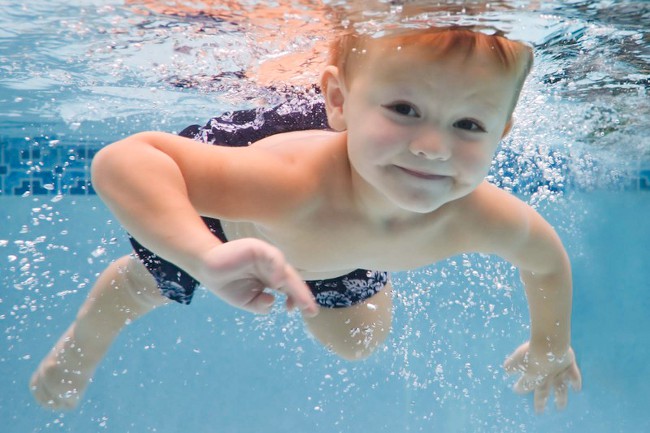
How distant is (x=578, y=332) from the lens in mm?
11016

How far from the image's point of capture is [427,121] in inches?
109

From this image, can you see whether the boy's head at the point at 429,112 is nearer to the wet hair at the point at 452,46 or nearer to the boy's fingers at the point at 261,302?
the wet hair at the point at 452,46

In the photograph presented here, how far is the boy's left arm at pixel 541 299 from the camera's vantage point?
3.72m

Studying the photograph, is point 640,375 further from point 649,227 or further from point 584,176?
point 584,176

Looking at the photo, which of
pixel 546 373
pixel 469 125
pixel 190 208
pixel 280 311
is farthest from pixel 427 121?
pixel 280 311

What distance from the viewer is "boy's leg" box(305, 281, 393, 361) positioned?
4.50 metres

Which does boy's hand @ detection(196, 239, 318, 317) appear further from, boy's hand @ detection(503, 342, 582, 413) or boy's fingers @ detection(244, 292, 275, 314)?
boy's hand @ detection(503, 342, 582, 413)

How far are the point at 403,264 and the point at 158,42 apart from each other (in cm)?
289

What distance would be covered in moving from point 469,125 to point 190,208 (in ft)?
4.03

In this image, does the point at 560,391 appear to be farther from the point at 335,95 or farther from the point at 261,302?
the point at 261,302

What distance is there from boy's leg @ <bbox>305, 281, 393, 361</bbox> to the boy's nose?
1.96 meters

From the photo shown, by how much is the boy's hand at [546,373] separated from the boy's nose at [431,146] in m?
1.98

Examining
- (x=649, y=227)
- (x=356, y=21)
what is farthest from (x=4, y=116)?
(x=649, y=227)

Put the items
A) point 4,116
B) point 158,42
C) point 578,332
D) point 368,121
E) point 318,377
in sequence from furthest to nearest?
point 318,377, point 578,332, point 4,116, point 158,42, point 368,121
